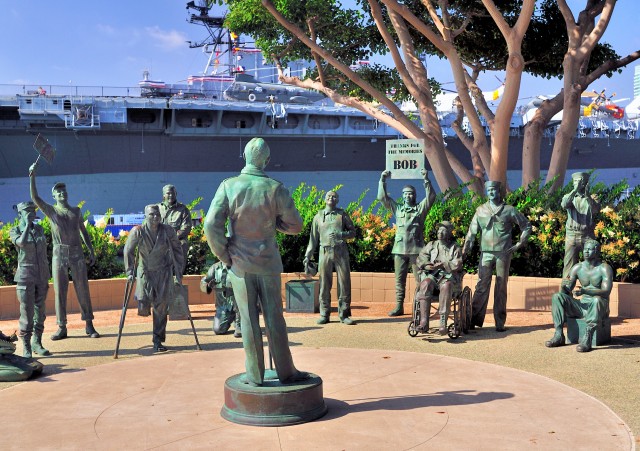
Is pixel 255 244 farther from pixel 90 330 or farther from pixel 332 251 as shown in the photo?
pixel 90 330

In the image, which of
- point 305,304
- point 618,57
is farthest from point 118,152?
point 305,304

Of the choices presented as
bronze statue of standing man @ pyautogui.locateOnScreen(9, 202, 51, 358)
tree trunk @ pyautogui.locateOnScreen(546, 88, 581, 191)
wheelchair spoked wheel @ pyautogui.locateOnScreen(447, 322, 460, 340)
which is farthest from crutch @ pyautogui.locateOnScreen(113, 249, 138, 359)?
tree trunk @ pyautogui.locateOnScreen(546, 88, 581, 191)

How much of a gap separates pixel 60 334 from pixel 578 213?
25.3 feet

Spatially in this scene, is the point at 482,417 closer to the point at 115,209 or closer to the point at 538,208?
the point at 538,208

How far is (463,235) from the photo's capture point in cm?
1417

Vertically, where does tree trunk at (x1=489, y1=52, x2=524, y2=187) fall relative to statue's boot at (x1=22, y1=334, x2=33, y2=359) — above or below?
above

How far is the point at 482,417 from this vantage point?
671 cm

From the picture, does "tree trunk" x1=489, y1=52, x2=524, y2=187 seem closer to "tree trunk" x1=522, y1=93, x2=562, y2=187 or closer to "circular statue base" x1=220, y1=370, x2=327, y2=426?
"tree trunk" x1=522, y1=93, x2=562, y2=187

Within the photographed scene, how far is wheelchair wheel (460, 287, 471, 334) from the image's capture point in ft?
35.2

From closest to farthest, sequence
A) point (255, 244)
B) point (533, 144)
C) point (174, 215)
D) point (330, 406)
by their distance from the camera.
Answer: point (255, 244)
point (330, 406)
point (174, 215)
point (533, 144)

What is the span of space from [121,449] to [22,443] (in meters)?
0.87

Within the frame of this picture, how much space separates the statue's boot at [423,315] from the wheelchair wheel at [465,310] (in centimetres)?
55

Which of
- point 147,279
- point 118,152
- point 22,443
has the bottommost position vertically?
point 22,443

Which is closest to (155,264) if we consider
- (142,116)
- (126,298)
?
(126,298)
